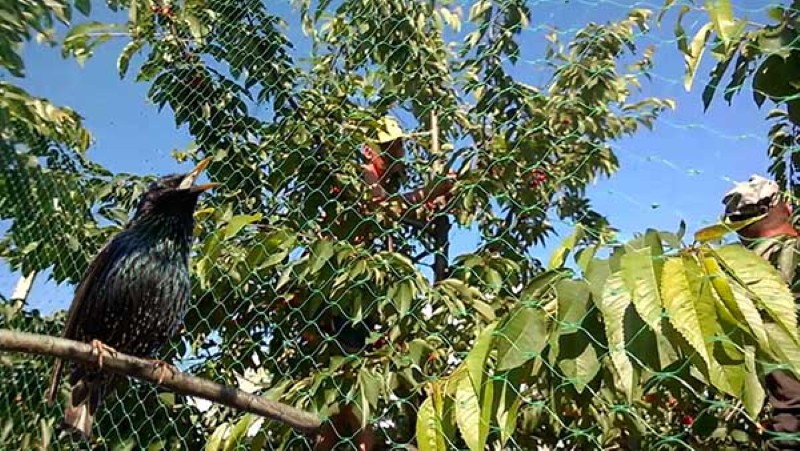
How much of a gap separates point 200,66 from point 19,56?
42 cm

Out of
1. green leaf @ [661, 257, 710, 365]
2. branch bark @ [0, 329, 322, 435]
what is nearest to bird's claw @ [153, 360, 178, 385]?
branch bark @ [0, 329, 322, 435]

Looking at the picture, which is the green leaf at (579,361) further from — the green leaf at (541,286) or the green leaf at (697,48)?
the green leaf at (697,48)

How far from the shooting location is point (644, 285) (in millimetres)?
650

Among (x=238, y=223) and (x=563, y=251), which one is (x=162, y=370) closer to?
(x=238, y=223)

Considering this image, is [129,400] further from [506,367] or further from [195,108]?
[506,367]

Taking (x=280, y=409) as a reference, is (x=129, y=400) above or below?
above

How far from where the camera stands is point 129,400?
1.68 meters

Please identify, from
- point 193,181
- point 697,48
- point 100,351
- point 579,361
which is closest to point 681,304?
point 579,361

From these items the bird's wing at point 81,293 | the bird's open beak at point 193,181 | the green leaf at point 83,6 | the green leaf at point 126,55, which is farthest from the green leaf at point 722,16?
the green leaf at point 126,55

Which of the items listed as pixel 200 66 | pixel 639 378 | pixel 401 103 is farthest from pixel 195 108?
pixel 639 378

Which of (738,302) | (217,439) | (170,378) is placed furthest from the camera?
(217,439)

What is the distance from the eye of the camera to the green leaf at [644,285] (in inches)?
25.1

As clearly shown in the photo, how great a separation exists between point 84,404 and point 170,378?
0.42 m

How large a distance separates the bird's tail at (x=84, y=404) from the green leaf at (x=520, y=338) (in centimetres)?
95
